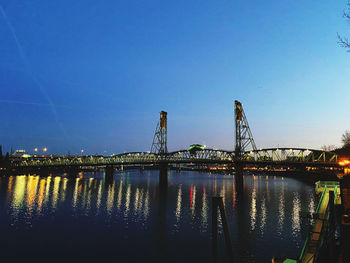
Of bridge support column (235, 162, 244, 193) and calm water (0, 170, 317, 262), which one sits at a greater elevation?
bridge support column (235, 162, 244, 193)

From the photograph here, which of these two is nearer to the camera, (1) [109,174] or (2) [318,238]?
(2) [318,238]

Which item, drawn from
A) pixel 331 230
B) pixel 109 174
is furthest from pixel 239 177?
pixel 109 174

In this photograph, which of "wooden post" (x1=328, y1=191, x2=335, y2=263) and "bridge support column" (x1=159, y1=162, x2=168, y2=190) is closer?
"wooden post" (x1=328, y1=191, x2=335, y2=263)

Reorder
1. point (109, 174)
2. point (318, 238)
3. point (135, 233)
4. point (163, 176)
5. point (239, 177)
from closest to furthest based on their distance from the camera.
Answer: point (318, 238)
point (135, 233)
point (239, 177)
point (163, 176)
point (109, 174)

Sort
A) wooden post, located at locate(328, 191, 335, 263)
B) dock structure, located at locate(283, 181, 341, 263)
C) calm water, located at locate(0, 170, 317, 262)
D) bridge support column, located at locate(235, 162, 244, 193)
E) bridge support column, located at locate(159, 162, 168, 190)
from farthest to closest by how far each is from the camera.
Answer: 1. bridge support column, located at locate(159, 162, 168, 190)
2. bridge support column, located at locate(235, 162, 244, 193)
3. calm water, located at locate(0, 170, 317, 262)
4. dock structure, located at locate(283, 181, 341, 263)
5. wooden post, located at locate(328, 191, 335, 263)

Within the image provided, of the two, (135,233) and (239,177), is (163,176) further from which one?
(135,233)

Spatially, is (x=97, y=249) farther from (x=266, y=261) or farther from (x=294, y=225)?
(x=294, y=225)

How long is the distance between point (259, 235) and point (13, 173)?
16635 centimetres

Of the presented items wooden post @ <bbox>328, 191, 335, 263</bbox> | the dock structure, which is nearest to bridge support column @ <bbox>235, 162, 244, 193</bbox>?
the dock structure

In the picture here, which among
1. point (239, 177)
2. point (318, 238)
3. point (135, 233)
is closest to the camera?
point (318, 238)

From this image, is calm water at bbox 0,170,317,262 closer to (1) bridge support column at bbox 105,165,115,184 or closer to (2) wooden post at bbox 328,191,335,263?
(2) wooden post at bbox 328,191,335,263

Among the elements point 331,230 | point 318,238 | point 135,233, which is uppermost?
point 331,230

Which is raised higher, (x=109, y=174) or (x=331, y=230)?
(x=331, y=230)

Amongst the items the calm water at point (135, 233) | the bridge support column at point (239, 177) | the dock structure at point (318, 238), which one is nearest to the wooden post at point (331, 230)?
the dock structure at point (318, 238)
